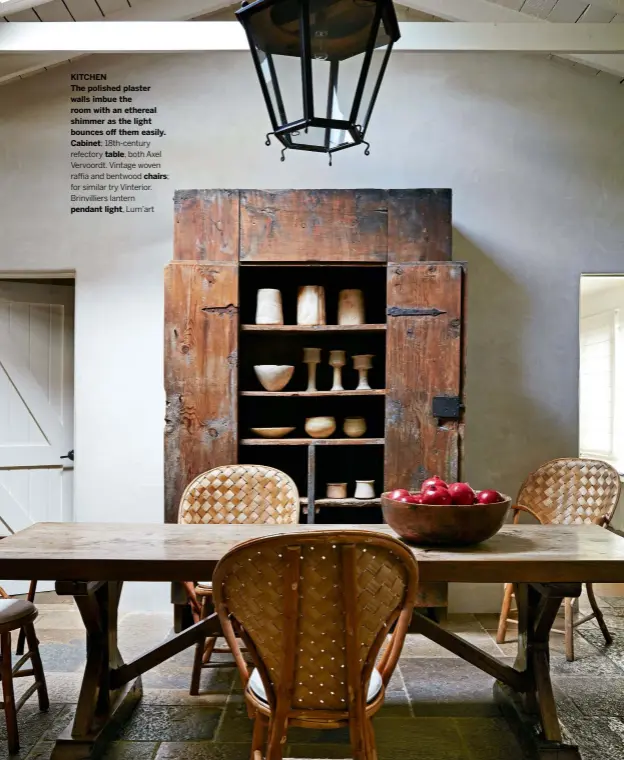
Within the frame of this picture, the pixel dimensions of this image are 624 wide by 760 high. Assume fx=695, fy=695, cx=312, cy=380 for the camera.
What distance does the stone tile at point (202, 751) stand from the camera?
7.56 ft

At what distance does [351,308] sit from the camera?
3.60 m

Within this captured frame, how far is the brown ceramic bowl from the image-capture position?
205 centimetres

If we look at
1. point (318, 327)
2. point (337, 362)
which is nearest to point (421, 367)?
point (337, 362)

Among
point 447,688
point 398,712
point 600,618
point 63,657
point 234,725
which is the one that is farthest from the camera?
point 600,618

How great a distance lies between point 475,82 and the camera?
399cm

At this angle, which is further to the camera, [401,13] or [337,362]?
[401,13]

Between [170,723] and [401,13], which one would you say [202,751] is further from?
[401,13]

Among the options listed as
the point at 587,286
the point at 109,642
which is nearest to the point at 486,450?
the point at 109,642

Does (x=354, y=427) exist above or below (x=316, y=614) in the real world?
above

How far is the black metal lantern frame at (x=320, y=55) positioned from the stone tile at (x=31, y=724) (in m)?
2.16

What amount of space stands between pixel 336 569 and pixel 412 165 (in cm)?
296

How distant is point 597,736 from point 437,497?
1.16 metres

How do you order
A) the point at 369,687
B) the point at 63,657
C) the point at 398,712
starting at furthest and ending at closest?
the point at 63,657
the point at 398,712
the point at 369,687

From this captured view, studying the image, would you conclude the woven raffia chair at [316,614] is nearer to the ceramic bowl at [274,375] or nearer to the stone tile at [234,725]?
the stone tile at [234,725]
